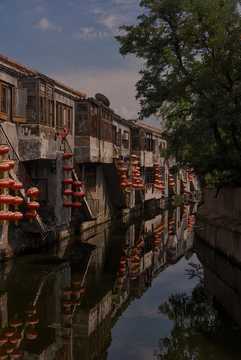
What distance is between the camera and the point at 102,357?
27.2ft

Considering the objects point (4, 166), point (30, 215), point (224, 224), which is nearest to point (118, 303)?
point (30, 215)

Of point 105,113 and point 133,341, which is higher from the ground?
point 105,113

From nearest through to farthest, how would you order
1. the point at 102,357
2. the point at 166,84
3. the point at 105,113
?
the point at 102,357, the point at 166,84, the point at 105,113

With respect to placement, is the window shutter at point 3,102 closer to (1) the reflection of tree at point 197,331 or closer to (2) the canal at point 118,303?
(2) the canal at point 118,303

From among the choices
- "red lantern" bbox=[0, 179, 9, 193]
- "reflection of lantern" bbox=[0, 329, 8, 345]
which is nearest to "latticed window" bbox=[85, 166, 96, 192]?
"red lantern" bbox=[0, 179, 9, 193]

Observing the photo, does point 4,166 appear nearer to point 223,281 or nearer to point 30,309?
point 30,309

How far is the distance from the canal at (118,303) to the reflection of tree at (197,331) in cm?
3

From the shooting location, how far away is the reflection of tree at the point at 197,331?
8.48m

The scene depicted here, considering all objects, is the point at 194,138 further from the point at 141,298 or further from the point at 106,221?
the point at 106,221

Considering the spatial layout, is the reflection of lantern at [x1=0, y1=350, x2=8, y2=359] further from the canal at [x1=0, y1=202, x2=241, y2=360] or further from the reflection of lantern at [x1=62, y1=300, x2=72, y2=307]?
the reflection of lantern at [x1=62, y1=300, x2=72, y2=307]

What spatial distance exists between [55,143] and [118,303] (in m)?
9.15

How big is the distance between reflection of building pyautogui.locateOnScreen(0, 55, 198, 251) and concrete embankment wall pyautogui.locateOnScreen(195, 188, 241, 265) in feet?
23.8

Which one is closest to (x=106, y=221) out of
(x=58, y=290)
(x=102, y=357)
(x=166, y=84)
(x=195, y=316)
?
(x=166, y=84)

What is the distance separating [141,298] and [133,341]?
3.38 meters
